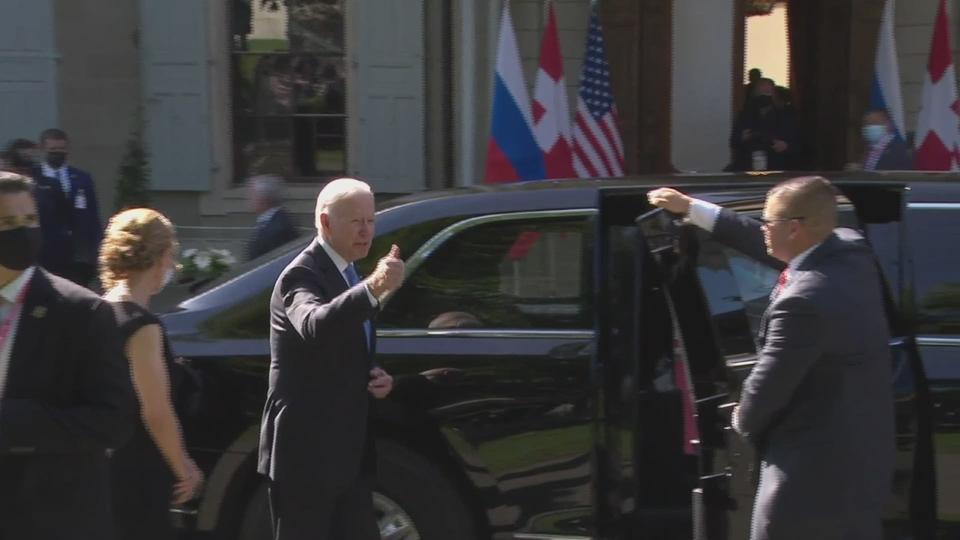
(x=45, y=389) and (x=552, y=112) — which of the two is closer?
(x=45, y=389)

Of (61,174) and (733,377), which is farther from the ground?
(61,174)

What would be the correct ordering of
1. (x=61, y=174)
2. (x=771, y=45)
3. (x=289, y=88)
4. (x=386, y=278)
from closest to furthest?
1. (x=386, y=278)
2. (x=61, y=174)
3. (x=289, y=88)
4. (x=771, y=45)

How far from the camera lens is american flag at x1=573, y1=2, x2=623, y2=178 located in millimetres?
10312

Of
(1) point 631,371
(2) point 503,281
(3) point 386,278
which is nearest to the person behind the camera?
(3) point 386,278

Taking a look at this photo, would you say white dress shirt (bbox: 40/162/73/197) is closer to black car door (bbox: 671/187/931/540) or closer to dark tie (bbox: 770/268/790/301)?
black car door (bbox: 671/187/931/540)

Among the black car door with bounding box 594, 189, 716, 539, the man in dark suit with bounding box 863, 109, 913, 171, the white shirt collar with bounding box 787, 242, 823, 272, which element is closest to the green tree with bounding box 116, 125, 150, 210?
Result: the man in dark suit with bounding box 863, 109, 913, 171

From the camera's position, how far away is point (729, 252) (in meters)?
4.05

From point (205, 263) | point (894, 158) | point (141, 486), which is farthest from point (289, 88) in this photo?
point (141, 486)

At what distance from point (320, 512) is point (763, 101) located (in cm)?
812

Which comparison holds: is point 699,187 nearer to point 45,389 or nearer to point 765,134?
point 45,389

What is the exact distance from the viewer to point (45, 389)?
299cm

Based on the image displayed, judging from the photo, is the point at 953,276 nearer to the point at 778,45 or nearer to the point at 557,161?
the point at 557,161

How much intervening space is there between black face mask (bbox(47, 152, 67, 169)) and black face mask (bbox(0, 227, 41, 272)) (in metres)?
6.35

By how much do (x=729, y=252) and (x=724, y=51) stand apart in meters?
8.21
